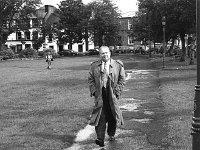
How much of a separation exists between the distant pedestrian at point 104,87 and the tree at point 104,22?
73.2 meters

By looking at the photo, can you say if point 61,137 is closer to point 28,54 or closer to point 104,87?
point 104,87

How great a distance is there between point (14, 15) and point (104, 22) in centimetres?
1853

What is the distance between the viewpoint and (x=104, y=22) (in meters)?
79.8

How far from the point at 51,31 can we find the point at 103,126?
74815mm

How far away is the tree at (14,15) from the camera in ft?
229

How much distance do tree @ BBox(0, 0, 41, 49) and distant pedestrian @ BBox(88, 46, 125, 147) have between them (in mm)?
64312

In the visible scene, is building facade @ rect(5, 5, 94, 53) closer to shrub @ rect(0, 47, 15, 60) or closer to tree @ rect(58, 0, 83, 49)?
tree @ rect(58, 0, 83, 49)

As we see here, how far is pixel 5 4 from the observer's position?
69.2 m

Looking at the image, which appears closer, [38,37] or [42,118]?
[42,118]

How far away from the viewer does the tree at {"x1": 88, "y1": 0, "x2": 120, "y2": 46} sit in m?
80.4

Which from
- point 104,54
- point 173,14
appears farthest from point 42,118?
point 173,14

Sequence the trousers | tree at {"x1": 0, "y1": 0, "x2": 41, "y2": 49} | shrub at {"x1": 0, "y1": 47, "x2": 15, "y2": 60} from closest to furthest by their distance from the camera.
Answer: the trousers → shrub at {"x1": 0, "y1": 47, "x2": 15, "y2": 60} → tree at {"x1": 0, "y1": 0, "x2": 41, "y2": 49}

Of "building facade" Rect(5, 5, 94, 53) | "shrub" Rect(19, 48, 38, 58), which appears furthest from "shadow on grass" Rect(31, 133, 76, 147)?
"building facade" Rect(5, 5, 94, 53)

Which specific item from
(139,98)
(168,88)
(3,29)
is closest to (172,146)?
(139,98)
